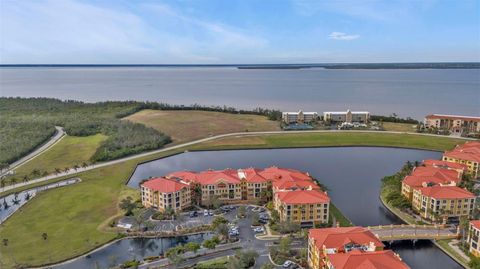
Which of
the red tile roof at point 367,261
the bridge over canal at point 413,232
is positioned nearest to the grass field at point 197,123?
the bridge over canal at point 413,232

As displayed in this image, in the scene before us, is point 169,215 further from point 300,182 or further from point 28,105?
point 28,105

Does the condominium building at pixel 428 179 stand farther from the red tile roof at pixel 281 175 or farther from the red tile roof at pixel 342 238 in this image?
the red tile roof at pixel 342 238

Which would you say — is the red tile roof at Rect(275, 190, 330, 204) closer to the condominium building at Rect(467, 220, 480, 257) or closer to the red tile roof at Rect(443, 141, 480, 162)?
the condominium building at Rect(467, 220, 480, 257)

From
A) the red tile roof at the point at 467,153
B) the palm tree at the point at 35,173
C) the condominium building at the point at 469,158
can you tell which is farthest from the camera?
the palm tree at the point at 35,173

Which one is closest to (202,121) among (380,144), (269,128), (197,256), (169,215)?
(269,128)

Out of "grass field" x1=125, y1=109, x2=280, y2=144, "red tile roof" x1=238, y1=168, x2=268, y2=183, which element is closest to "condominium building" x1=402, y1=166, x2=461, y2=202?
"red tile roof" x1=238, y1=168, x2=268, y2=183

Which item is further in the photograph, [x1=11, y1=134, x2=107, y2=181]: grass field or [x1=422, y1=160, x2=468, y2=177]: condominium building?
[x1=11, y1=134, x2=107, y2=181]: grass field

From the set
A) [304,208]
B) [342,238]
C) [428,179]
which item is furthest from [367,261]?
[428,179]
